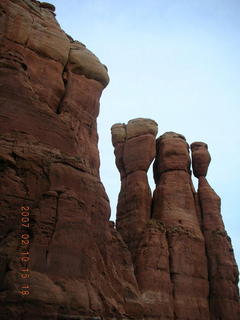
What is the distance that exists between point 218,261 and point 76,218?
23.9 meters

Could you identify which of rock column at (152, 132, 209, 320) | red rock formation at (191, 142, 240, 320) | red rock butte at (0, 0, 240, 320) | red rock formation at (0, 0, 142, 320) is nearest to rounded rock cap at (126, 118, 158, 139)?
rock column at (152, 132, 209, 320)

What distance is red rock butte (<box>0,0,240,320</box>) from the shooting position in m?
15.5

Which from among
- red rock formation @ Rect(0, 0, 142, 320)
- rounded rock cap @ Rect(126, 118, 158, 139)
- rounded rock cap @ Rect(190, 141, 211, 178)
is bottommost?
red rock formation @ Rect(0, 0, 142, 320)

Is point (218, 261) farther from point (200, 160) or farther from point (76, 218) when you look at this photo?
point (76, 218)

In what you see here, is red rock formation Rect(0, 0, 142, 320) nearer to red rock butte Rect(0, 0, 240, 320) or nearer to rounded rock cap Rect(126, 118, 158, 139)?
red rock butte Rect(0, 0, 240, 320)

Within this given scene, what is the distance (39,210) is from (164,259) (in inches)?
795

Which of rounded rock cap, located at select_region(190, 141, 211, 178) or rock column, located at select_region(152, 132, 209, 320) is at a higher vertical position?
rounded rock cap, located at select_region(190, 141, 211, 178)

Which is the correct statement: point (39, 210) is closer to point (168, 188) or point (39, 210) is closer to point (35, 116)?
point (35, 116)

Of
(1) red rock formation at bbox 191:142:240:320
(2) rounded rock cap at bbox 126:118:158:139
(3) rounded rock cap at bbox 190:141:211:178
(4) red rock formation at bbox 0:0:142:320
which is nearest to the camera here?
(4) red rock formation at bbox 0:0:142:320

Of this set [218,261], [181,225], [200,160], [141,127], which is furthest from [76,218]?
[200,160]

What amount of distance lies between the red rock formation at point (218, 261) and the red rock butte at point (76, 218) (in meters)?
0.10

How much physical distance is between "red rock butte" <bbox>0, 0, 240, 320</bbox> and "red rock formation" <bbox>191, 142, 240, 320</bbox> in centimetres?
10

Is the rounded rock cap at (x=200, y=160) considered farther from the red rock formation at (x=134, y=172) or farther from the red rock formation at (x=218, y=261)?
the red rock formation at (x=134, y=172)

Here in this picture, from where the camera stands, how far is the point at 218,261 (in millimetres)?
37375
